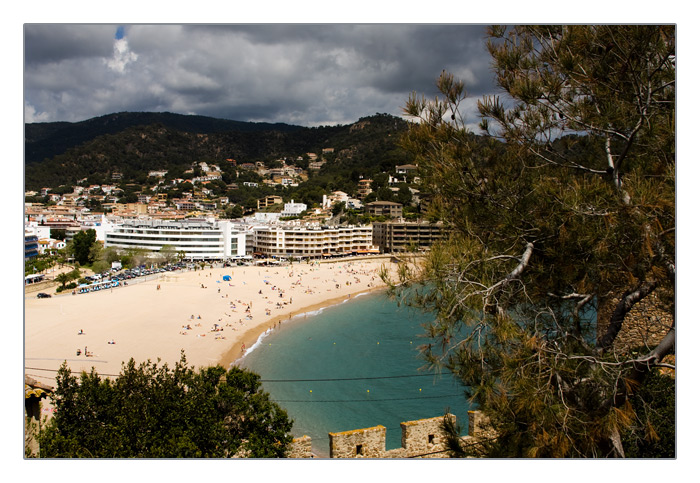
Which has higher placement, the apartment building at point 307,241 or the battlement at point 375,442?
the apartment building at point 307,241

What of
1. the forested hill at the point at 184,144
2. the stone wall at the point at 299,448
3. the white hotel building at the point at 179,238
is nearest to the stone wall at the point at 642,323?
the stone wall at the point at 299,448

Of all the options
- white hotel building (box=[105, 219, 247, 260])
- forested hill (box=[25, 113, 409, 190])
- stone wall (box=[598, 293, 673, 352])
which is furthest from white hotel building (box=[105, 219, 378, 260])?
stone wall (box=[598, 293, 673, 352])

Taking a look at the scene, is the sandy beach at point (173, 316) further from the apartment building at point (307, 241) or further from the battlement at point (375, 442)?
the apartment building at point (307, 241)

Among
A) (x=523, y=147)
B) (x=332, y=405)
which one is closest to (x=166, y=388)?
(x=523, y=147)

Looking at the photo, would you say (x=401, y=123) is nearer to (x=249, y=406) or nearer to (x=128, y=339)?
(x=249, y=406)

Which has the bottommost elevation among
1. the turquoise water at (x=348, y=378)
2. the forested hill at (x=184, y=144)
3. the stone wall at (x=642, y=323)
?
the turquoise water at (x=348, y=378)

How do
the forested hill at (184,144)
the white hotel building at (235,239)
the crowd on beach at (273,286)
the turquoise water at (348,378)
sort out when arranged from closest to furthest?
the turquoise water at (348,378)
the crowd on beach at (273,286)
the white hotel building at (235,239)
the forested hill at (184,144)

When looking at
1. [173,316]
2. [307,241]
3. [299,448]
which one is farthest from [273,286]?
[299,448]

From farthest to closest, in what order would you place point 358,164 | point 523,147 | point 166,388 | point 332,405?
point 358,164
point 332,405
point 166,388
point 523,147
